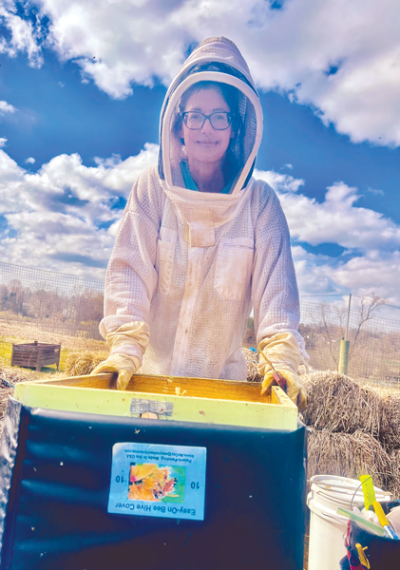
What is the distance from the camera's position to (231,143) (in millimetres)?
1988

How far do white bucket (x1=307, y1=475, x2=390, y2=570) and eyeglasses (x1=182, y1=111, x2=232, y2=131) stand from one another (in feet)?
7.10

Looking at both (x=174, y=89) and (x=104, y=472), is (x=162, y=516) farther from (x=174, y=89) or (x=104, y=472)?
(x=174, y=89)

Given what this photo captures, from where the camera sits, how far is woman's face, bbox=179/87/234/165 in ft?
5.85

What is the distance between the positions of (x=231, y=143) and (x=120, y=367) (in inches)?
52.9

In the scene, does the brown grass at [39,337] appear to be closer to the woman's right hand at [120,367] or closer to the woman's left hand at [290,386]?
the woman's right hand at [120,367]

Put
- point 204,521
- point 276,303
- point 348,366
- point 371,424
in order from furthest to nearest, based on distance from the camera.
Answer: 1. point 348,366
2. point 371,424
3. point 276,303
4. point 204,521

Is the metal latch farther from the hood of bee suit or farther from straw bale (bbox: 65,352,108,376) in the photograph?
straw bale (bbox: 65,352,108,376)

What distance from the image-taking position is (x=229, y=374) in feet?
6.01

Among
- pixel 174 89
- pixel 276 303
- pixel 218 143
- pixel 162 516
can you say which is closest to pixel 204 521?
pixel 162 516

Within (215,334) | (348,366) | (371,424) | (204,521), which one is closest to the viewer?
(204,521)

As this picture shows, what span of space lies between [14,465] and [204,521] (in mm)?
451

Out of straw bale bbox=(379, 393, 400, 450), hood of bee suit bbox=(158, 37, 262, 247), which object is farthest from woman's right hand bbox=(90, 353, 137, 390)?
straw bale bbox=(379, 393, 400, 450)

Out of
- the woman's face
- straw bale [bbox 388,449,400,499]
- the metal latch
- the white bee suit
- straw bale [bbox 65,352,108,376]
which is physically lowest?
straw bale [bbox 388,449,400,499]

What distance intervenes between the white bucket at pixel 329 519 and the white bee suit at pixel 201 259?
1.08 meters
